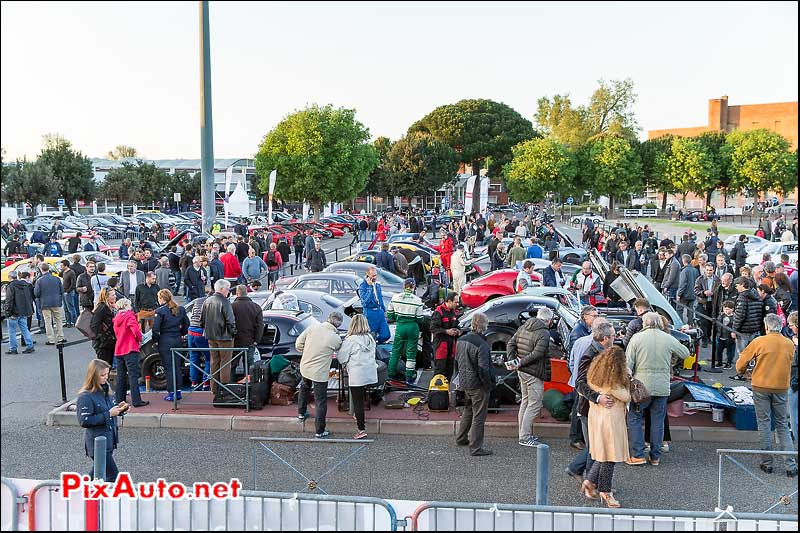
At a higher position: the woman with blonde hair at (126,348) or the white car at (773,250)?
the white car at (773,250)

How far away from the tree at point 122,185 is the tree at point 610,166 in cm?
4764

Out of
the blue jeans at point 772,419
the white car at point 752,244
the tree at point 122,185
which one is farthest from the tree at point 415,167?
the blue jeans at point 772,419

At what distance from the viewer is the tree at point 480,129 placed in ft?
291

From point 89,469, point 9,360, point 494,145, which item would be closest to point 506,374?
point 89,469

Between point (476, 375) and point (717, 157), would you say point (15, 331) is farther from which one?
point (717, 157)

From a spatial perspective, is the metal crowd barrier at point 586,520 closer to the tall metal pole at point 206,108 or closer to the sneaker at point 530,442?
the sneaker at point 530,442

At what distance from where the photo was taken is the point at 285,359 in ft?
34.6

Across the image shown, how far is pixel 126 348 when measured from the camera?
938 centimetres

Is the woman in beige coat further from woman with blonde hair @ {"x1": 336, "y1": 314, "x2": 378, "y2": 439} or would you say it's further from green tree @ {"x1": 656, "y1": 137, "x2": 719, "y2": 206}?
green tree @ {"x1": 656, "y1": 137, "x2": 719, "y2": 206}

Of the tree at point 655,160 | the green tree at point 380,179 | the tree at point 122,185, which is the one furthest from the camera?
the green tree at point 380,179

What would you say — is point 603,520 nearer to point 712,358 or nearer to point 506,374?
point 506,374

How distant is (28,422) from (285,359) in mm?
3613

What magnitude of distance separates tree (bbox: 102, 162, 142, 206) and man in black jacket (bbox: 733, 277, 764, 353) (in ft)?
230

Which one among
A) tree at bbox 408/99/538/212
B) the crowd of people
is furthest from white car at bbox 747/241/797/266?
tree at bbox 408/99/538/212
